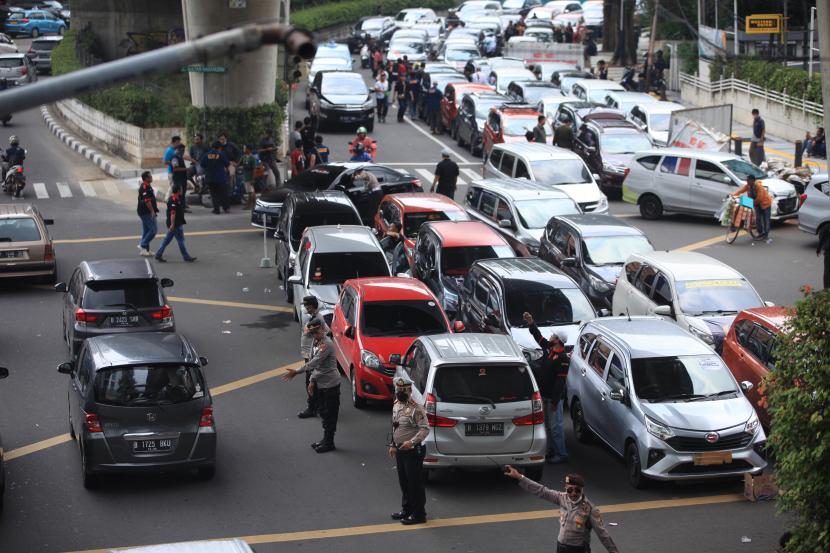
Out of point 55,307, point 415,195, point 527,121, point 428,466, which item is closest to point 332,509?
point 428,466

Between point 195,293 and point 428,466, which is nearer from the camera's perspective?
point 428,466

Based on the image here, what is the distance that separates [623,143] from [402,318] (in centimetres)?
1648

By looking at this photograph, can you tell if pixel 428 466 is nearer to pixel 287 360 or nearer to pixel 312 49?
pixel 287 360

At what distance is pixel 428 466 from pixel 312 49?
761 cm

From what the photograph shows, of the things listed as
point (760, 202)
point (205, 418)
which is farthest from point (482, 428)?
point (760, 202)

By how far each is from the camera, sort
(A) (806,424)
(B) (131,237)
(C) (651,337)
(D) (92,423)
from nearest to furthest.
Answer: (A) (806,424) < (D) (92,423) < (C) (651,337) < (B) (131,237)

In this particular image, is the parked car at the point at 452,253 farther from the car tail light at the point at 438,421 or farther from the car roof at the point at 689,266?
the car tail light at the point at 438,421

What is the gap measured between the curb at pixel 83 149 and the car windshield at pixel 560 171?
1229 cm

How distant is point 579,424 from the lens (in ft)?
51.2

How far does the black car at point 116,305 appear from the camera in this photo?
17.2m

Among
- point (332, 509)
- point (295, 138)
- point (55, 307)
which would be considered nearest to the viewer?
point (332, 509)

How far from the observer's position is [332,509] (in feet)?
42.5

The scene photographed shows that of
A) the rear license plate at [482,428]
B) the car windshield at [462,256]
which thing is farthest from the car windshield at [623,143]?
the rear license plate at [482,428]

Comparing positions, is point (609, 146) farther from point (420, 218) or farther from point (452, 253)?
point (452, 253)
